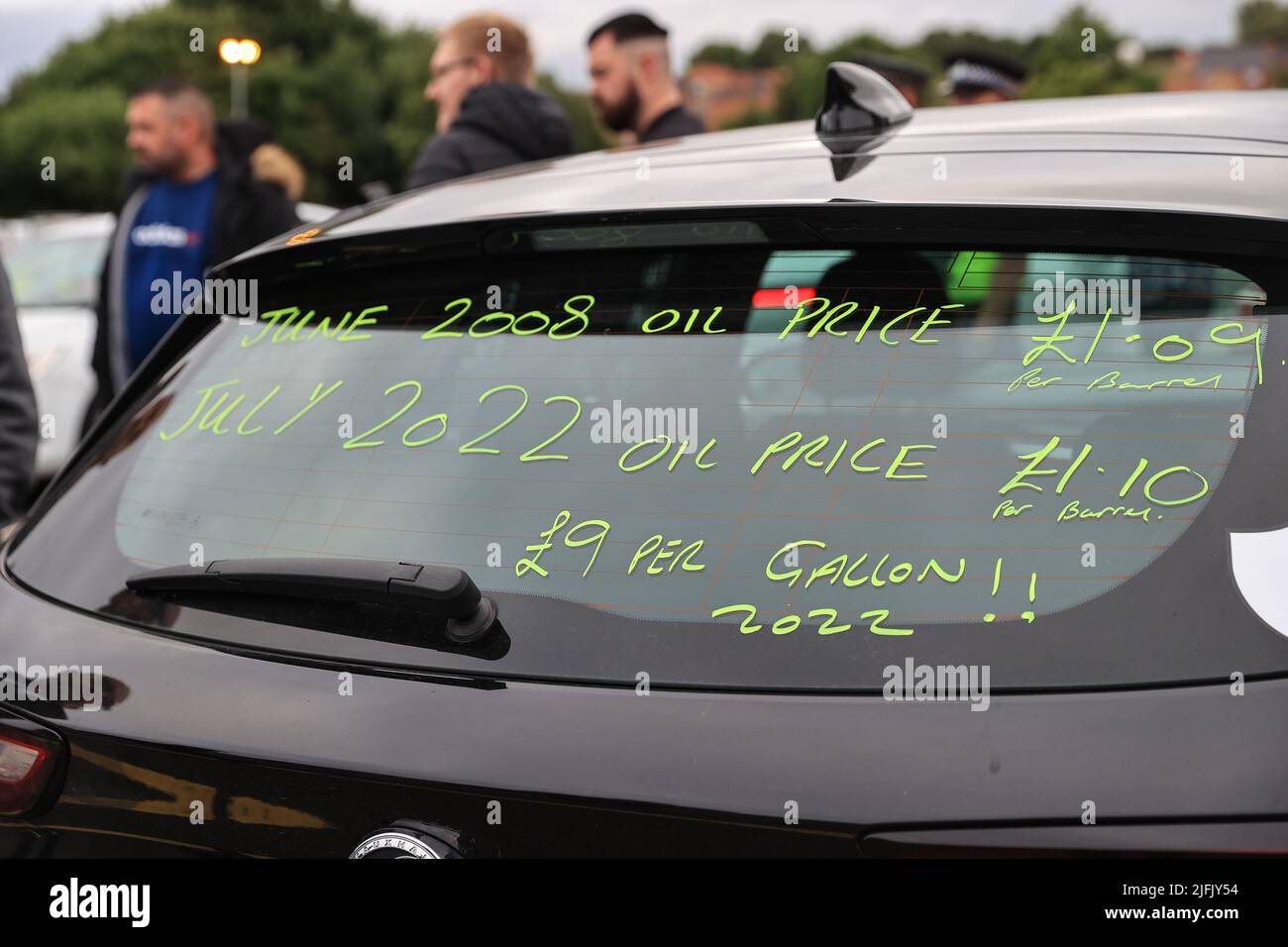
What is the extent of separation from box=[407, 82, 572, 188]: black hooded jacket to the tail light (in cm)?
301

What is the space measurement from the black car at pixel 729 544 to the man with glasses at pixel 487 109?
8.55ft

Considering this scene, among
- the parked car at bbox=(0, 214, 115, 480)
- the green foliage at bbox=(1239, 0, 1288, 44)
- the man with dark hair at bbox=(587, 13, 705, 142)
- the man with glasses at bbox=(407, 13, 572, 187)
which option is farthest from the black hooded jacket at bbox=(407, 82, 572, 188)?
the green foliage at bbox=(1239, 0, 1288, 44)

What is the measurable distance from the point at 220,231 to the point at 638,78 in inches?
67.7

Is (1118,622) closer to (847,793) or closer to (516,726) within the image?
(847,793)

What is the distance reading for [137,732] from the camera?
4.75ft

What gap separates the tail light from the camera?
1.49 m

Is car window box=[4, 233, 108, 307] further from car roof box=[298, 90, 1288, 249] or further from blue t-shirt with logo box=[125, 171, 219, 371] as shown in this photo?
car roof box=[298, 90, 1288, 249]

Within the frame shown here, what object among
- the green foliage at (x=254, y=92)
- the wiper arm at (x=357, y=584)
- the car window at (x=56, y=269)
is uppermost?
the green foliage at (x=254, y=92)

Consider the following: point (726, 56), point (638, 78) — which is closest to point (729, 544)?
point (638, 78)

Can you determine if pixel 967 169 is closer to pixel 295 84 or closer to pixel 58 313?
pixel 58 313

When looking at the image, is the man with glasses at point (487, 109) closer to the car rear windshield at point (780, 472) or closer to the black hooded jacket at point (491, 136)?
the black hooded jacket at point (491, 136)

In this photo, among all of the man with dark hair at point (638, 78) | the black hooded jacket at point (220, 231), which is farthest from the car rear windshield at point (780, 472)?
the black hooded jacket at point (220, 231)

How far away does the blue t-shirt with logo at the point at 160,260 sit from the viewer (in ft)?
16.2
